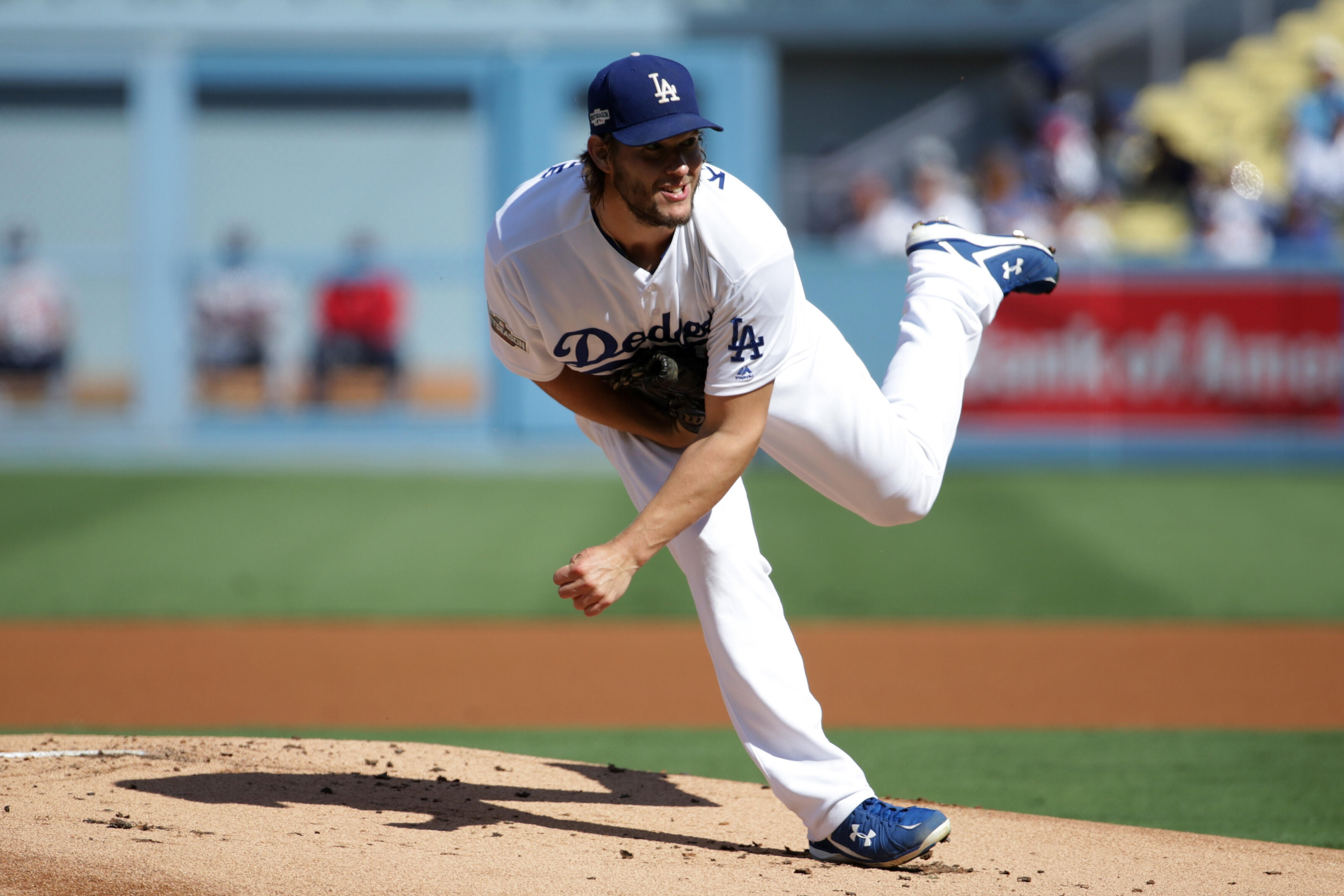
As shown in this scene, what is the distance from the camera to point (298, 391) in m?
13.8

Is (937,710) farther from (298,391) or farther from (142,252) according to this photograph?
(142,252)

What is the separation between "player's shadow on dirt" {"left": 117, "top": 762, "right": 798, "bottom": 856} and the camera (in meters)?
3.67

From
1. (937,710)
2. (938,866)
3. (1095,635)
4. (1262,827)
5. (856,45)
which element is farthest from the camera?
(856,45)

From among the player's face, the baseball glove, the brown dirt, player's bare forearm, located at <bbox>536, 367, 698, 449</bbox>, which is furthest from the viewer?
the brown dirt

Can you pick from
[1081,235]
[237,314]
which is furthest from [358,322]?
[1081,235]

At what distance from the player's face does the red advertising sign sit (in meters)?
9.21

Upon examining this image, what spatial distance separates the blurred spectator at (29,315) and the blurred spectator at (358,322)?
256 centimetres

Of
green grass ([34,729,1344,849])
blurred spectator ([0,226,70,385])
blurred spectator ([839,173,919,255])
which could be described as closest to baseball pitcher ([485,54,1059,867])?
green grass ([34,729,1344,849])

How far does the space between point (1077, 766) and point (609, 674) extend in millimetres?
2266

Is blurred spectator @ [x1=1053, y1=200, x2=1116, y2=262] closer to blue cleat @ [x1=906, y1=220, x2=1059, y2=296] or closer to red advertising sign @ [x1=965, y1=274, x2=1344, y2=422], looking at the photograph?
red advertising sign @ [x1=965, y1=274, x2=1344, y2=422]

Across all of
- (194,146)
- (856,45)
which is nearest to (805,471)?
(194,146)

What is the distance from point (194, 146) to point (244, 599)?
8.45m

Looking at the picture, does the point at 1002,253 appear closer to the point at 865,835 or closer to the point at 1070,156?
the point at 865,835

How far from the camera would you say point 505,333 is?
3537 millimetres
